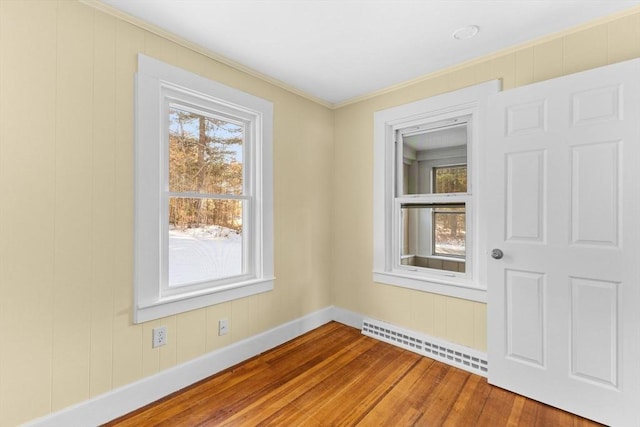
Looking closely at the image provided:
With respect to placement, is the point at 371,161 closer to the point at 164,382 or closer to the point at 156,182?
the point at 156,182

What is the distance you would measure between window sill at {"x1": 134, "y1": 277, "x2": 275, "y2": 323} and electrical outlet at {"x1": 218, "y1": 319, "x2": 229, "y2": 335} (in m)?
0.16

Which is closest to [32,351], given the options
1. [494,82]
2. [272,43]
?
[272,43]

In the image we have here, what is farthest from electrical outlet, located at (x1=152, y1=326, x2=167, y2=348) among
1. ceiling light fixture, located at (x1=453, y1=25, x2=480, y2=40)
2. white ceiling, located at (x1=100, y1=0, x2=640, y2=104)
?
ceiling light fixture, located at (x1=453, y1=25, x2=480, y2=40)

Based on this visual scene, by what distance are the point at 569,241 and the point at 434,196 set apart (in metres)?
1.06

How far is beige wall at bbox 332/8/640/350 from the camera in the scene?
1.93 meters

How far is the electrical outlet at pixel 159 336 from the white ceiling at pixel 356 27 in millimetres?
2041

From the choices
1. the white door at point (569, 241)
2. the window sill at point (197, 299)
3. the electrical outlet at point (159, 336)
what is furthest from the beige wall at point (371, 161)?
the electrical outlet at point (159, 336)

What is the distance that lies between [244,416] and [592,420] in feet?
6.96

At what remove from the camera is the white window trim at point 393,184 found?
2.37 m

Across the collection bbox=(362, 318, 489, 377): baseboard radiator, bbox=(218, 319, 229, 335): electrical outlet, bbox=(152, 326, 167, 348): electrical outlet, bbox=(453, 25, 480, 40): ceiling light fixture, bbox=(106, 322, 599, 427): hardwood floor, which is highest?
bbox=(453, 25, 480, 40): ceiling light fixture

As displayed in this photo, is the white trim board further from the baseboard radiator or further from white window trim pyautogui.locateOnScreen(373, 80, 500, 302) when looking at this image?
white window trim pyautogui.locateOnScreen(373, 80, 500, 302)

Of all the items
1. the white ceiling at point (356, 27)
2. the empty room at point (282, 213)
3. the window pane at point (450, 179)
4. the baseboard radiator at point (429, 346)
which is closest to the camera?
the empty room at point (282, 213)

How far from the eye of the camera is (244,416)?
1.82m

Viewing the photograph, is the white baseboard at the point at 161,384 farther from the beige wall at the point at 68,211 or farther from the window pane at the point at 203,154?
the window pane at the point at 203,154
